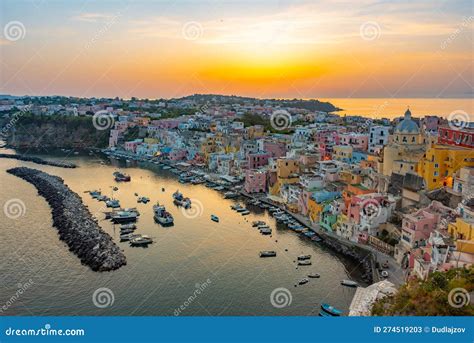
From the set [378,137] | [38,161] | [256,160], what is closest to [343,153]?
[378,137]

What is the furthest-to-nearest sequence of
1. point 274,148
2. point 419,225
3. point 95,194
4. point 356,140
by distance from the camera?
point 274,148, point 356,140, point 95,194, point 419,225

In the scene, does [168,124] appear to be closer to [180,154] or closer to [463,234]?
[180,154]

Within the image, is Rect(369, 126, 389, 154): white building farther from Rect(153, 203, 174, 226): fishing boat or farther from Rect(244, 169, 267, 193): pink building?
Rect(153, 203, 174, 226): fishing boat

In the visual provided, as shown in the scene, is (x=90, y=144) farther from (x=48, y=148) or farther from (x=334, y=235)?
(x=334, y=235)

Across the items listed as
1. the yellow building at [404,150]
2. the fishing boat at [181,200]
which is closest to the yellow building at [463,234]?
the yellow building at [404,150]

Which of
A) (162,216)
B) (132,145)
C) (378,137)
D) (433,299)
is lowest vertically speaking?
(162,216)
